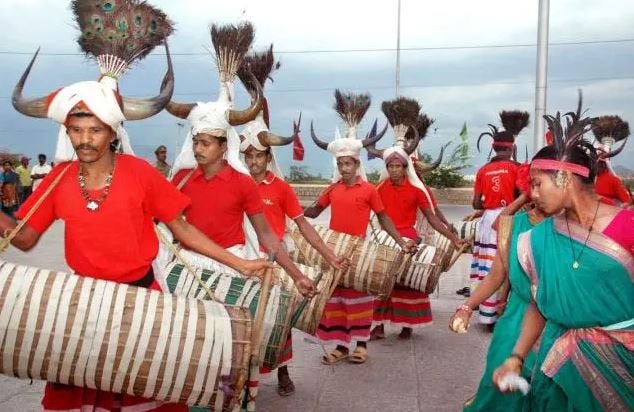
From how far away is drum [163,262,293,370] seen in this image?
161 inches

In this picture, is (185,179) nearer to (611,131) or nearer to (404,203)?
(404,203)

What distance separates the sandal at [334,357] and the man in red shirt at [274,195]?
0.89m

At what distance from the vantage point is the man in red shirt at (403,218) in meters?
7.75

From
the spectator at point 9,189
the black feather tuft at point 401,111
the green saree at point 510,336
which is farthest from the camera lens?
the spectator at point 9,189

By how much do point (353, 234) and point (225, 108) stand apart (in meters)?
2.25

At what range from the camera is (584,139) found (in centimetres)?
342

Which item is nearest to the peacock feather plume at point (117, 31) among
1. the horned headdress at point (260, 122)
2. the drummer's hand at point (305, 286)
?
the drummer's hand at point (305, 286)

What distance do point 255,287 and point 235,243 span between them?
73 centimetres

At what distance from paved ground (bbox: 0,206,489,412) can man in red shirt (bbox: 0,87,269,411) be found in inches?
89.1

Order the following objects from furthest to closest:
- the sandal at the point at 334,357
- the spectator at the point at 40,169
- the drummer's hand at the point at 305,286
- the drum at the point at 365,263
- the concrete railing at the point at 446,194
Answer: the concrete railing at the point at 446,194, the spectator at the point at 40,169, the sandal at the point at 334,357, the drum at the point at 365,263, the drummer's hand at the point at 305,286

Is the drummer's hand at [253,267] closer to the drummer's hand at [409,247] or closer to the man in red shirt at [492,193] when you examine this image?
the drummer's hand at [409,247]

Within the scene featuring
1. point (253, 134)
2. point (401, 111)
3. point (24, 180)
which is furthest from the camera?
point (24, 180)

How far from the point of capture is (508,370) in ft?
10.7

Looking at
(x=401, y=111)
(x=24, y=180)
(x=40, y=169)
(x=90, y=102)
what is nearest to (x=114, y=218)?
(x=90, y=102)
